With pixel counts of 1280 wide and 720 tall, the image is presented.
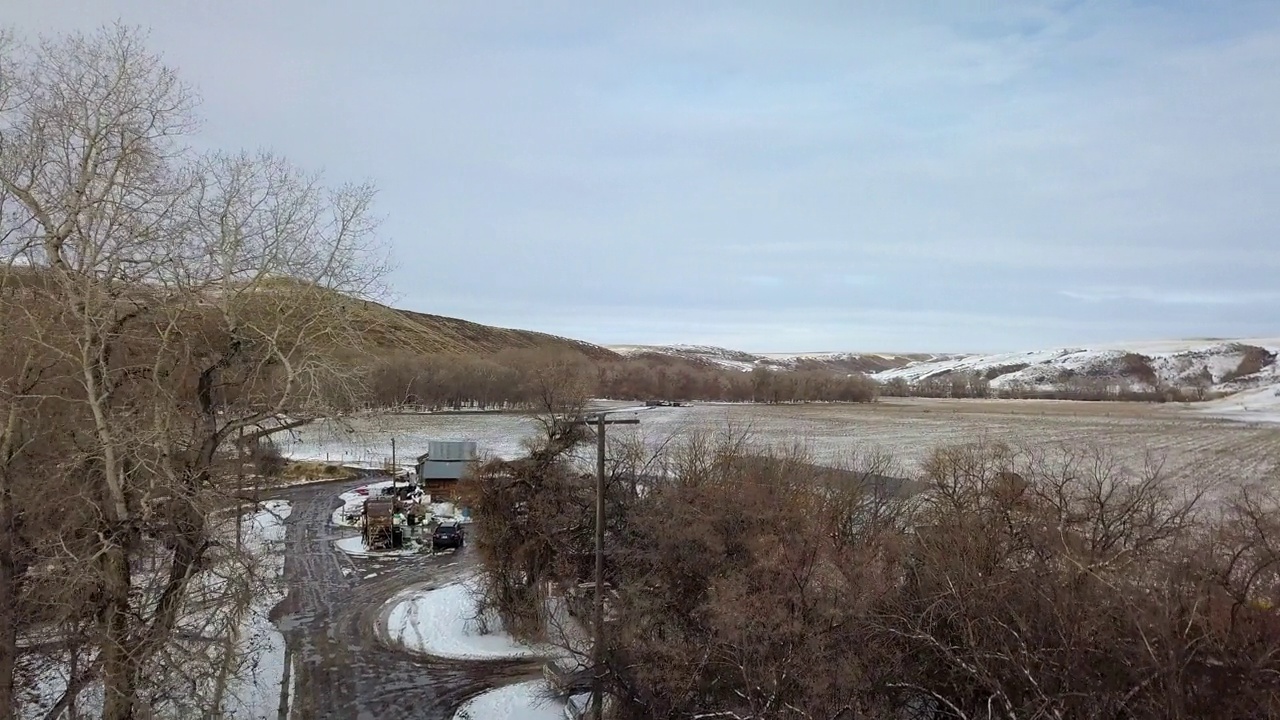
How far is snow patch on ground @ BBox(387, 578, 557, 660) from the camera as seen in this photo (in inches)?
838

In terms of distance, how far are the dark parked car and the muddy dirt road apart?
1637 millimetres

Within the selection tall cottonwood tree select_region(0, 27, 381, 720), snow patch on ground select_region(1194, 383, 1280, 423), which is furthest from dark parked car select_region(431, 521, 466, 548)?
snow patch on ground select_region(1194, 383, 1280, 423)

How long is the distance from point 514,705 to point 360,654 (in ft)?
18.9

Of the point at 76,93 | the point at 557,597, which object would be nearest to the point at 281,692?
the point at 557,597

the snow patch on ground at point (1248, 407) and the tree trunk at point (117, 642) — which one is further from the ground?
the snow patch on ground at point (1248, 407)

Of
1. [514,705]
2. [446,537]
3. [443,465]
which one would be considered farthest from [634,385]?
[514,705]

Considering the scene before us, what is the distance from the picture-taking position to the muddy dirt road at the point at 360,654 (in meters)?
17.3

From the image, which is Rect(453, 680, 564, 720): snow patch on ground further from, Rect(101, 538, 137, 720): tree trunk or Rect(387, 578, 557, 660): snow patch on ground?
Rect(101, 538, 137, 720): tree trunk

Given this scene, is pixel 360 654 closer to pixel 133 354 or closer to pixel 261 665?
pixel 261 665

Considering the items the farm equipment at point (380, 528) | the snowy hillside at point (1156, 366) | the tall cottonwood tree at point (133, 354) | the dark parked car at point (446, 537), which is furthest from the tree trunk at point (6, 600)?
the snowy hillside at point (1156, 366)

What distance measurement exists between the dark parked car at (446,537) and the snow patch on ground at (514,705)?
644 inches

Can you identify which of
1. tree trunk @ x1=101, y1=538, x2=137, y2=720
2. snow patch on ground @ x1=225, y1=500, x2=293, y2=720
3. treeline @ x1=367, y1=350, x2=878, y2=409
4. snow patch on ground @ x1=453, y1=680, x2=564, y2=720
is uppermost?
treeline @ x1=367, y1=350, x2=878, y2=409

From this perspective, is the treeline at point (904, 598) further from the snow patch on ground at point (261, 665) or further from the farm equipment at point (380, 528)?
the farm equipment at point (380, 528)

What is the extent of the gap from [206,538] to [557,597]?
1296 centimetres
